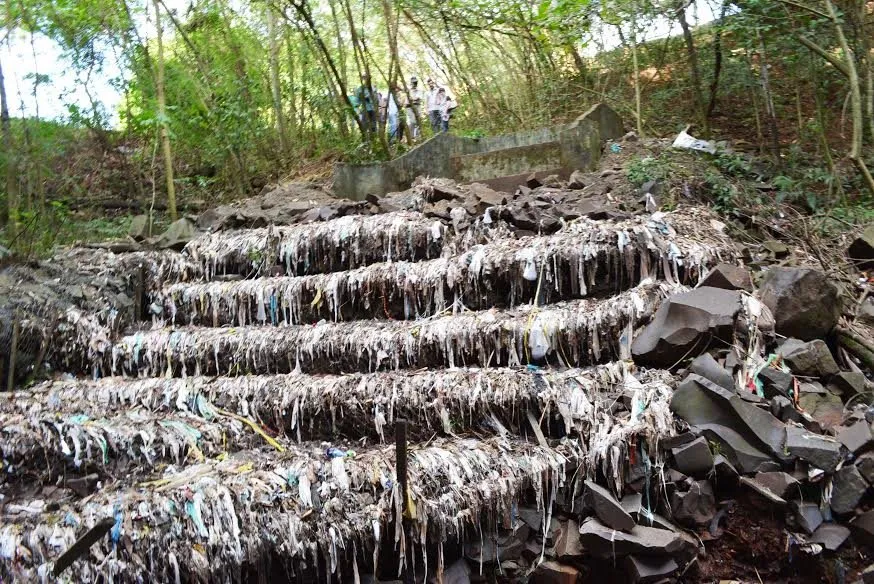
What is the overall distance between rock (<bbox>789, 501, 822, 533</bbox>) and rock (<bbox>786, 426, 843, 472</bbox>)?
0.60ft

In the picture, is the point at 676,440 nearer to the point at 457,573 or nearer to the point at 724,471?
the point at 724,471

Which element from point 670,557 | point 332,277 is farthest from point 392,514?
point 332,277

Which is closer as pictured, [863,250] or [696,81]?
[863,250]

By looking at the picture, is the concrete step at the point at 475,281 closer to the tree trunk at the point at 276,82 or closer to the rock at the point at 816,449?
the rock at the point at 816,449

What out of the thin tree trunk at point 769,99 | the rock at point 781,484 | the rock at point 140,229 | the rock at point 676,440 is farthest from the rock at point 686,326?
the rock at point 140,229

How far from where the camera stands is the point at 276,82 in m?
8.87

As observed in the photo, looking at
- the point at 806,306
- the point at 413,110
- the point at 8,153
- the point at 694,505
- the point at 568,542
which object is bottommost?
the point at 568,542

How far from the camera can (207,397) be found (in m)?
3.93

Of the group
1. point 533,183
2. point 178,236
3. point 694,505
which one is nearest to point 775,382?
point 694,505

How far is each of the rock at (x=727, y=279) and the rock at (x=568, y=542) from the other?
5.34ft

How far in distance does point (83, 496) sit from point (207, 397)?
0.92 m

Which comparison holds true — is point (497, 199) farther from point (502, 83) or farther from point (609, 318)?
point (502, 83)

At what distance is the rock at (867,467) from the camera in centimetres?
260

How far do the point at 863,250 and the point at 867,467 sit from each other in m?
2.22
